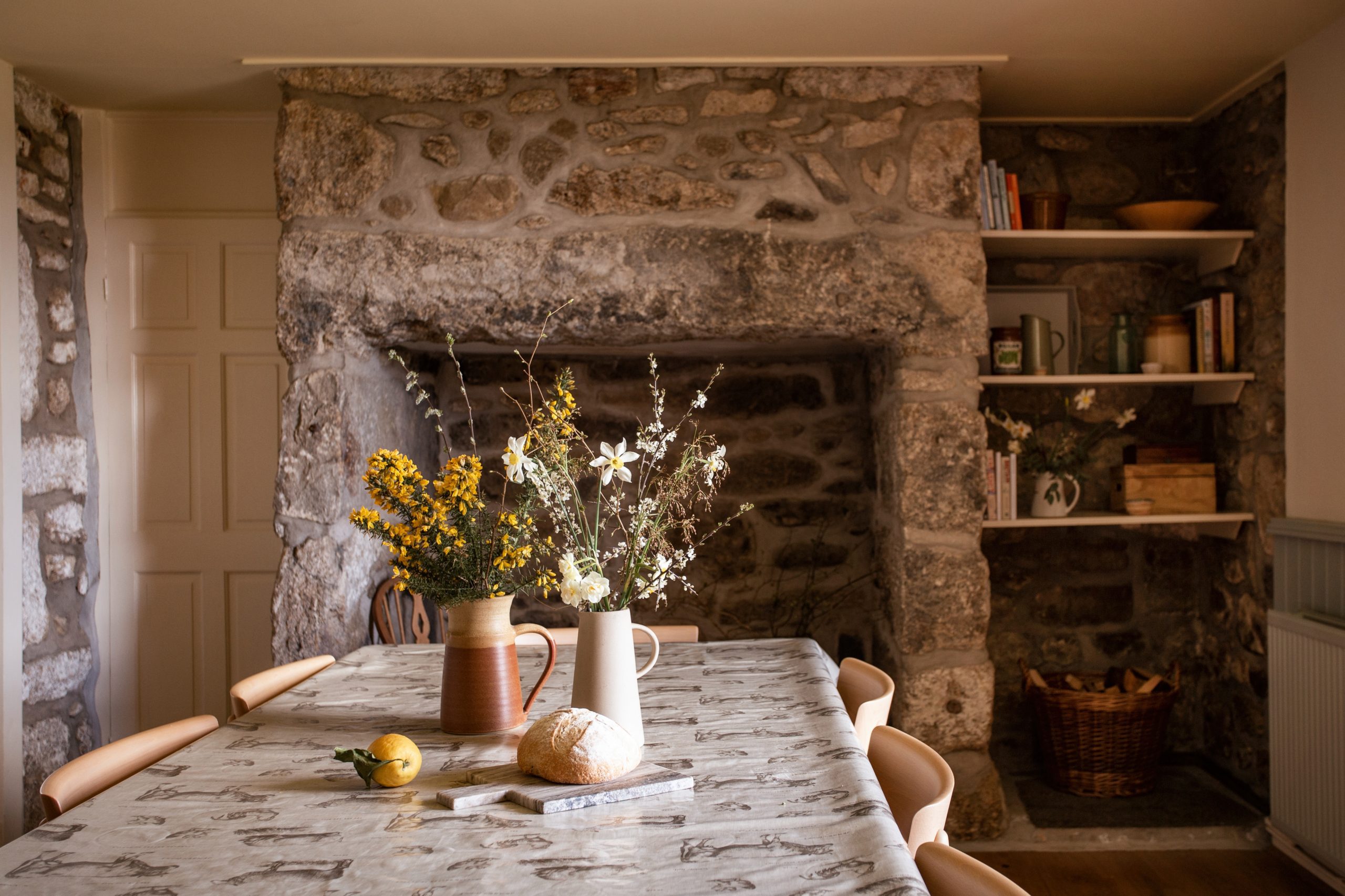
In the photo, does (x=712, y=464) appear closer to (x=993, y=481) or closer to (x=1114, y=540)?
(x=993, y=481)

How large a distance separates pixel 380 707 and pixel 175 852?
0.69m

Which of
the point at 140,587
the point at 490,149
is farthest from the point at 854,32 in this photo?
the point at 140,587

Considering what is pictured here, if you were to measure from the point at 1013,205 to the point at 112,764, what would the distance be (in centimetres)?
292

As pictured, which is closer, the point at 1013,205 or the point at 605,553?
the point at 605,553

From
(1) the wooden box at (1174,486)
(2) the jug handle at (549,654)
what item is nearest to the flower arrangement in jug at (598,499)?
(2) the jug handle at (549,654)

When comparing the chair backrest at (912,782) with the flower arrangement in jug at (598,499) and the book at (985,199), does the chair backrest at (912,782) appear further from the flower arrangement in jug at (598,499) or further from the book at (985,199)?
the book at (985,199)

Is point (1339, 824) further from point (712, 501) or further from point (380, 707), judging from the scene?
point (380, 707)

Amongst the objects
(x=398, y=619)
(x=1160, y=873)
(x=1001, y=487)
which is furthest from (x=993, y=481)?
(x=398, y=619)

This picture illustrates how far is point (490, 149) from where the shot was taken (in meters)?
2.86

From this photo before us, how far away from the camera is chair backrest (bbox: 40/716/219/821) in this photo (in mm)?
1421

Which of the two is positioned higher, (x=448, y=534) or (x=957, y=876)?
(x=448, y=534)

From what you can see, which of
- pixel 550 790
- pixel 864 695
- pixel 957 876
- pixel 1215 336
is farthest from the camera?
pixel 1215 336

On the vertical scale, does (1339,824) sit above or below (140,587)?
below

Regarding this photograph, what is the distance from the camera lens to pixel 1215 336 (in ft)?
10.5
